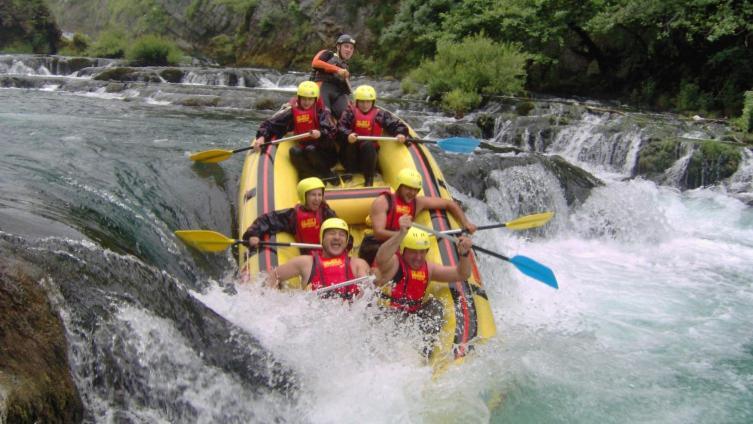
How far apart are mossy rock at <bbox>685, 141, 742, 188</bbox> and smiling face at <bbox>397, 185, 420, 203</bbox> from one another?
5.64 m

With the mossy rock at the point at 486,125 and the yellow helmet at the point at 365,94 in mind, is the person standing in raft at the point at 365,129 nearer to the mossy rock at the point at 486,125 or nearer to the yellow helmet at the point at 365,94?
the yellow helmet at the point at 365,94

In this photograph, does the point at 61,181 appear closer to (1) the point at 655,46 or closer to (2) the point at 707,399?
(2) the point at 707,399

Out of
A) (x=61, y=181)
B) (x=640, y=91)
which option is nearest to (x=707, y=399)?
(x=61, y=181)

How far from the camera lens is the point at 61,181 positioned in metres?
4.80

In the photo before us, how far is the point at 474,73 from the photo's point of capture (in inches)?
470

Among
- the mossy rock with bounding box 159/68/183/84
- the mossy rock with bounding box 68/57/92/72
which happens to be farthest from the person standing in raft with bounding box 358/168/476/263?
the mossy rock with bounding box 68/57/92/72

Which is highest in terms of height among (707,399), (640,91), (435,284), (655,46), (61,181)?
(655,46)

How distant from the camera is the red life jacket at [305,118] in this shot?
5.58 m

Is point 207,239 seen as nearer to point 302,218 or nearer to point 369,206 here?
point 302,218

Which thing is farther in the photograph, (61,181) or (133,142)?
(133,142)

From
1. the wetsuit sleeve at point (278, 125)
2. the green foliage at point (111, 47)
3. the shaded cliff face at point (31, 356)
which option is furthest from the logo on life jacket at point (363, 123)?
the green foliage at point (111, 47)

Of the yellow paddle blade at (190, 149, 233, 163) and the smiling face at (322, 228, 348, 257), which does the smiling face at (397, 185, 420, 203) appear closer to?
the smiling face at (322, 228, 348, 257)

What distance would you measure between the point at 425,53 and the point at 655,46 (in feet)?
17.3

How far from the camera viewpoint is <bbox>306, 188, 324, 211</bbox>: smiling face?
4289mm
